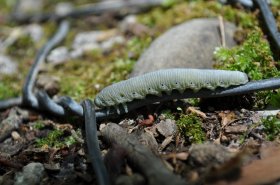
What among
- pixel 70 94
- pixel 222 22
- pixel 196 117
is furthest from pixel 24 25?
pixel 196 117

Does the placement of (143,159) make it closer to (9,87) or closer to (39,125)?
(39,125)

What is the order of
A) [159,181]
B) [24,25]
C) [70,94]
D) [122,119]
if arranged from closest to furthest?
[159,181], [122,119], [70,94], [24,25]

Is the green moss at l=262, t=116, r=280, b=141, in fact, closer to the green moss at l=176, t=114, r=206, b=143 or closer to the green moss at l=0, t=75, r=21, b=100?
the green moss at l=176, t=114, r=206, b=143

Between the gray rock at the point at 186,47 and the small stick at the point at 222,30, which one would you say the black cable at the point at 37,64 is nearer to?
the gray rock at the point at 186,47

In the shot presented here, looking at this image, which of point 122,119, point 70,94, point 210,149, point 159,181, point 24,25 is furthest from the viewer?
point 24,25

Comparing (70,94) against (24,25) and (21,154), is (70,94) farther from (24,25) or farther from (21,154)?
(24,25)

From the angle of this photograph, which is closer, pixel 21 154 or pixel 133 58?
pixel 21 154

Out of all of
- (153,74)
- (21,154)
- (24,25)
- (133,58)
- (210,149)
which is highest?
(24,25)
